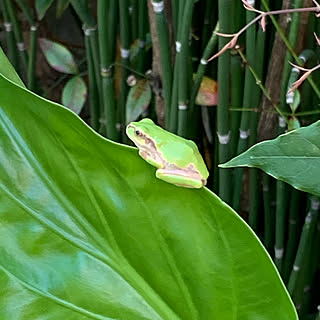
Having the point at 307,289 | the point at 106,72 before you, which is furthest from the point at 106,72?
the point at 307,289

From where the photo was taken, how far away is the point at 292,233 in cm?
84

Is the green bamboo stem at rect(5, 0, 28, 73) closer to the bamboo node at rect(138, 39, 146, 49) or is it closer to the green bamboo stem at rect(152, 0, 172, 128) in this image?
the bamboo node at rect(138, 39, 146, 49)

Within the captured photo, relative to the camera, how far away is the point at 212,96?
0.76 m

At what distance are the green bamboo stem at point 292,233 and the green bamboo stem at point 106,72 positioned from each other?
0.24 metres

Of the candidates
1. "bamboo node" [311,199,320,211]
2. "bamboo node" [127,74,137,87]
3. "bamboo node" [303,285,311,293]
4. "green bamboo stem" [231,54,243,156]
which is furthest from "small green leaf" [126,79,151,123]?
"bamboo node" [303,285,311,293]

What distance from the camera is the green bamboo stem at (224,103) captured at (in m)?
0.60

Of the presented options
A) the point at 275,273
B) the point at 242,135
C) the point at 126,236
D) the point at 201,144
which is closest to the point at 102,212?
the point at 126,236

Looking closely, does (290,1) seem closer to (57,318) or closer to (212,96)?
(212,96)

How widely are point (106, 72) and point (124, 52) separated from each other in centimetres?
8

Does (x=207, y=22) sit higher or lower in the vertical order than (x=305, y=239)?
higher

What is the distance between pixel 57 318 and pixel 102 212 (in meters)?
0.10

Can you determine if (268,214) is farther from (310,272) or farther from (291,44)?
(291,44)

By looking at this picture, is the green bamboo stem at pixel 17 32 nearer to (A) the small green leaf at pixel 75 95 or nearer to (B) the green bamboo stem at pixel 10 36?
(B) the green bamboo stem at pixel 10 36

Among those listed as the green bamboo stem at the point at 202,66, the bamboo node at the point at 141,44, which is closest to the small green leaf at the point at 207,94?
the green bamboo stem at the point at 202,66
